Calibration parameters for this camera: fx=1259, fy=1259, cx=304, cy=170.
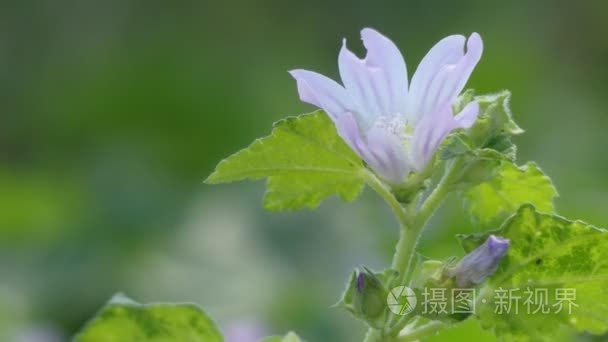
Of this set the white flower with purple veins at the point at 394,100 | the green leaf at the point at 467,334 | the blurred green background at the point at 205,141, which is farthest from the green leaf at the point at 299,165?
the blurred green background at the point at 205,141

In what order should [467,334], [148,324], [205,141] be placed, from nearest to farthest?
[148,324], [467,334], [205,141]

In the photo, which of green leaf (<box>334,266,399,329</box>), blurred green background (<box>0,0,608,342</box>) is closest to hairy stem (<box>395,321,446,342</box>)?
green leaf (<box>334,266,399,329</box>)

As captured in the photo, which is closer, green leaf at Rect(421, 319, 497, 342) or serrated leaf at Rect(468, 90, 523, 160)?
serrated leaf at Rect(468, 90, 523, 160)

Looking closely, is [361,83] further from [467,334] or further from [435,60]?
[467,334]

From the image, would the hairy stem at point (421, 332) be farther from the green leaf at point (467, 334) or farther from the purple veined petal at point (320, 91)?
the green leaf at point (467, 334)

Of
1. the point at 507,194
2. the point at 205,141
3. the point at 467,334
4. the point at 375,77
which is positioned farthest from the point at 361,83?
the point at 205,141

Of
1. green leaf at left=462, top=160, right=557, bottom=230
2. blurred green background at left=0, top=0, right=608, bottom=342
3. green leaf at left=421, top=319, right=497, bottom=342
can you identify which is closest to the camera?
green leaf at left=462, top=160, right=557, bottom=230

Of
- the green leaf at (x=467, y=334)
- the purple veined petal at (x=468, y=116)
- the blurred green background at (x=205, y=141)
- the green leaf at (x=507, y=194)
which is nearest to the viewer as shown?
the purple veined petal at (x=468, y=116)

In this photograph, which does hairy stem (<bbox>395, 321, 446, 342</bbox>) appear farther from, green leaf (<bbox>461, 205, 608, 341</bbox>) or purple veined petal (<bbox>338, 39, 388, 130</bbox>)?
purple veined petal (<bbox>338, 39, 388, 130</bbox>)
